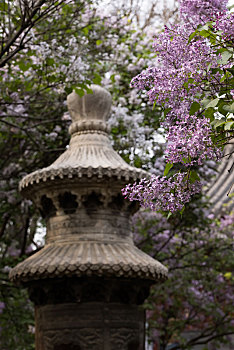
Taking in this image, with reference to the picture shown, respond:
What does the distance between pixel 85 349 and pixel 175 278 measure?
22.7 feet

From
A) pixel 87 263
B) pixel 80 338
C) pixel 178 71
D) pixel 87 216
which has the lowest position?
Answer: pixel 80 338

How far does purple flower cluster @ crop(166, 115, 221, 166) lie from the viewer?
2.96 meters

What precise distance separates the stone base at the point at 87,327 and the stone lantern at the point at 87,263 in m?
0.01

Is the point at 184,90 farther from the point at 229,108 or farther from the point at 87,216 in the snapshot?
the point at 87,216

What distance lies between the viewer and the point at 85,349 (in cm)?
725

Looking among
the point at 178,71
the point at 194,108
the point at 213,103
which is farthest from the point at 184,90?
the point at 213,103

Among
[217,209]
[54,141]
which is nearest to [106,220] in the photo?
[54,141]

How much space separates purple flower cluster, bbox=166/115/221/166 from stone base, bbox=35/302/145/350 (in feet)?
15.4

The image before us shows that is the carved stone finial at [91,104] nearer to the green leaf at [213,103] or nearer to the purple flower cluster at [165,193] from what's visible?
the purple flower cluster at [165,193]

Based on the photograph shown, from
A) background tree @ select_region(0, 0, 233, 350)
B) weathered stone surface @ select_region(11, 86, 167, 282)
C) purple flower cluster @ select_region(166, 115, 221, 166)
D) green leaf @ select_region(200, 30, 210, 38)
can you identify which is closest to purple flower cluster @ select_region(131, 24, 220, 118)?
green leaf @ select_region(200, 30, 210, 38)

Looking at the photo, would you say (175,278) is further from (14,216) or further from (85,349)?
(85,349)

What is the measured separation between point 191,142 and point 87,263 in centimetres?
433

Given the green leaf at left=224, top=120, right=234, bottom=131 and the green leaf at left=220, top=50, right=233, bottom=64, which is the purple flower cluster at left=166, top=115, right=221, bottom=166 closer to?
the green leaf at left=224, top=120, right=234, bottom=131

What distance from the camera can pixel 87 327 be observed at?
7.34m
